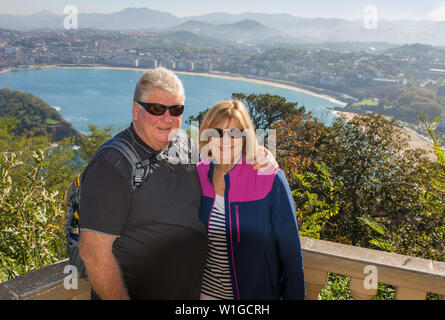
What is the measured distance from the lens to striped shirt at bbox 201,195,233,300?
3.81 feet

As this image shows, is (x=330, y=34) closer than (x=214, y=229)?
No

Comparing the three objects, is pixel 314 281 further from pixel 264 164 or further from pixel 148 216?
pixel 148 216

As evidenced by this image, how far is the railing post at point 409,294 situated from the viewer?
1.13 m

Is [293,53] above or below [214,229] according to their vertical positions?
above

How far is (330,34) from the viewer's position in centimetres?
19400

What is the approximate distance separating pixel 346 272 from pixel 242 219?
432 mm

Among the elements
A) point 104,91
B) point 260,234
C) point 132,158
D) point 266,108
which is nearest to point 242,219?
point 260,234

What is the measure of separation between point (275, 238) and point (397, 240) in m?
3.14

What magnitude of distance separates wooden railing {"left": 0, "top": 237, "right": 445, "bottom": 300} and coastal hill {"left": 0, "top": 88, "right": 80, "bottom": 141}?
39127 millimetres

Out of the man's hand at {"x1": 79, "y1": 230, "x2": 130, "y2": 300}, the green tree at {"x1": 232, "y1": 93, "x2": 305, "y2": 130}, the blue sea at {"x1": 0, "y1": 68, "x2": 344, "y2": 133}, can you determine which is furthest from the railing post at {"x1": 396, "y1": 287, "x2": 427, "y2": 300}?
the blue sea at {"x1": 0, "y1": 68, "x2": 344, "y2": 133}

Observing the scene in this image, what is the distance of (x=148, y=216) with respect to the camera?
1.05 m

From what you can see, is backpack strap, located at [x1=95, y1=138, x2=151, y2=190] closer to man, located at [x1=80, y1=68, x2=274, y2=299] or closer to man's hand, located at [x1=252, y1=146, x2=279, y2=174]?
man, located at [x1=80, y1=68, x2=274, y2=299]
